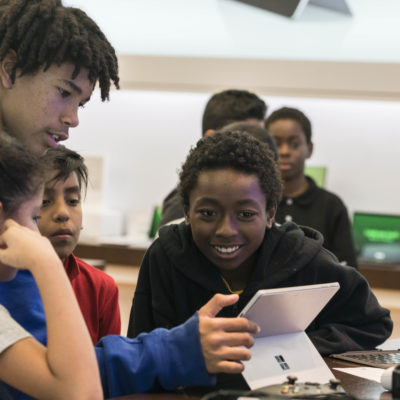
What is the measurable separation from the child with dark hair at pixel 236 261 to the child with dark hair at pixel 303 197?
4.33 ft

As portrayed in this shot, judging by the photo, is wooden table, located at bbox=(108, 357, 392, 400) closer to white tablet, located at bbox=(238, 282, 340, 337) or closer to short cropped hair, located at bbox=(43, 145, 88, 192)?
white tablet, located at bbox=(238, 282, 340, 337)

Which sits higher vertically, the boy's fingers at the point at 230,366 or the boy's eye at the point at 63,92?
the boy's eye at the point at 63,92

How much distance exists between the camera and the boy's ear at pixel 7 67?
4.64ft

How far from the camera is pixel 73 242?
1735mm

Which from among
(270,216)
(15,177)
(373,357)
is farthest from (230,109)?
(15,177)

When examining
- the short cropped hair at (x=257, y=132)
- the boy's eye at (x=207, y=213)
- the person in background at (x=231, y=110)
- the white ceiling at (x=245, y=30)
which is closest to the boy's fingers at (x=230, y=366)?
the boy's eye at (x=207, y=213)

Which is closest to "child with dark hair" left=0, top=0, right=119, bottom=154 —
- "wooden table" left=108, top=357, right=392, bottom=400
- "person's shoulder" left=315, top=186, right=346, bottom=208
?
"wooden table" left=108, top=357, right=392, bottom=400

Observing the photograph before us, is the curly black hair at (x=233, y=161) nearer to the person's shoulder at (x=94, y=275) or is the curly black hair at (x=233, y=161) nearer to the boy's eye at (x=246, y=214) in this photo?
the boy's eye at (x=246, y=214)

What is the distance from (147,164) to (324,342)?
3541 millimetres

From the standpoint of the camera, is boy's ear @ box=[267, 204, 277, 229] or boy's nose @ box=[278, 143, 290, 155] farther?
boy's nose @ box=[278, 143, 290, 155]

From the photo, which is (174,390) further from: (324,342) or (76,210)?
(76,210)

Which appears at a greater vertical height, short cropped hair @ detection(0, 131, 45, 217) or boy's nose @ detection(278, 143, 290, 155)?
short cropped hair @ detection(0, 131, 45, 217)

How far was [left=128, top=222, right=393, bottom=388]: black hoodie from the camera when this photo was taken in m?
1.46

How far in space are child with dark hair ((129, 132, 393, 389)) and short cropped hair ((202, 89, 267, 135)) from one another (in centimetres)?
124
